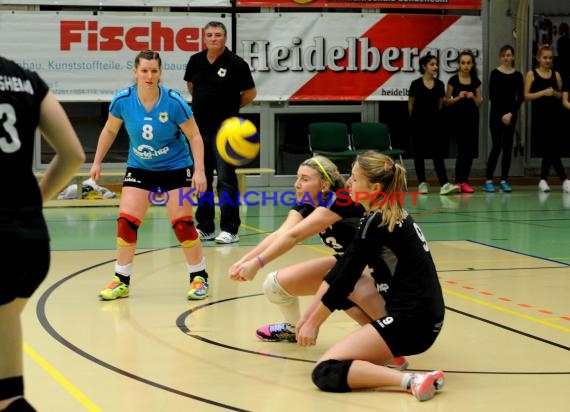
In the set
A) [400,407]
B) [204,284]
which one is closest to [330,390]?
[400,407]

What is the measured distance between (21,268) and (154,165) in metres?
4.20

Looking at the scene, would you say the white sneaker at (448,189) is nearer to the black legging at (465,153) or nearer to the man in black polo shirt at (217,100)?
the black legging at (465,153)

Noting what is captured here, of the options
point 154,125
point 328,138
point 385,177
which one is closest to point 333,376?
point 385,177

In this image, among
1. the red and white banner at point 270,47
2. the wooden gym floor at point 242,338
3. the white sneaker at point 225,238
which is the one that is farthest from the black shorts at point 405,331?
the red and white banner at point 270,47

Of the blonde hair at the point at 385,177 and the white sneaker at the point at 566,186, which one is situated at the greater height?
the blonde hair at the point at 385,177

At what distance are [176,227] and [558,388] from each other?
3293 mm

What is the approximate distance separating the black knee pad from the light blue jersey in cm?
295

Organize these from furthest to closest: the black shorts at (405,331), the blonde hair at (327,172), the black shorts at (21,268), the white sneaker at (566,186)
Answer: the white sneaker at (566,186)
the blonde hair at (327,172)
the black shorts at (405,331)
the black shorts at (21,268)

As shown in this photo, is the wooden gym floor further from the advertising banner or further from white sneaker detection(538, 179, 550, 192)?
the advertising banner

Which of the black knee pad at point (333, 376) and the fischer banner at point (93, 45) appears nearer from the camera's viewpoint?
the black knee pad at point (333, 376)

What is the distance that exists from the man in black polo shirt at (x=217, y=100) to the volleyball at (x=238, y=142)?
512 millimetres

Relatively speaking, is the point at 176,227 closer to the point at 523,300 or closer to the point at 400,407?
the point at 523,300

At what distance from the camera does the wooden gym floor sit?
4.56 metres

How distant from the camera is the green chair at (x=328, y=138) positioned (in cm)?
1478
